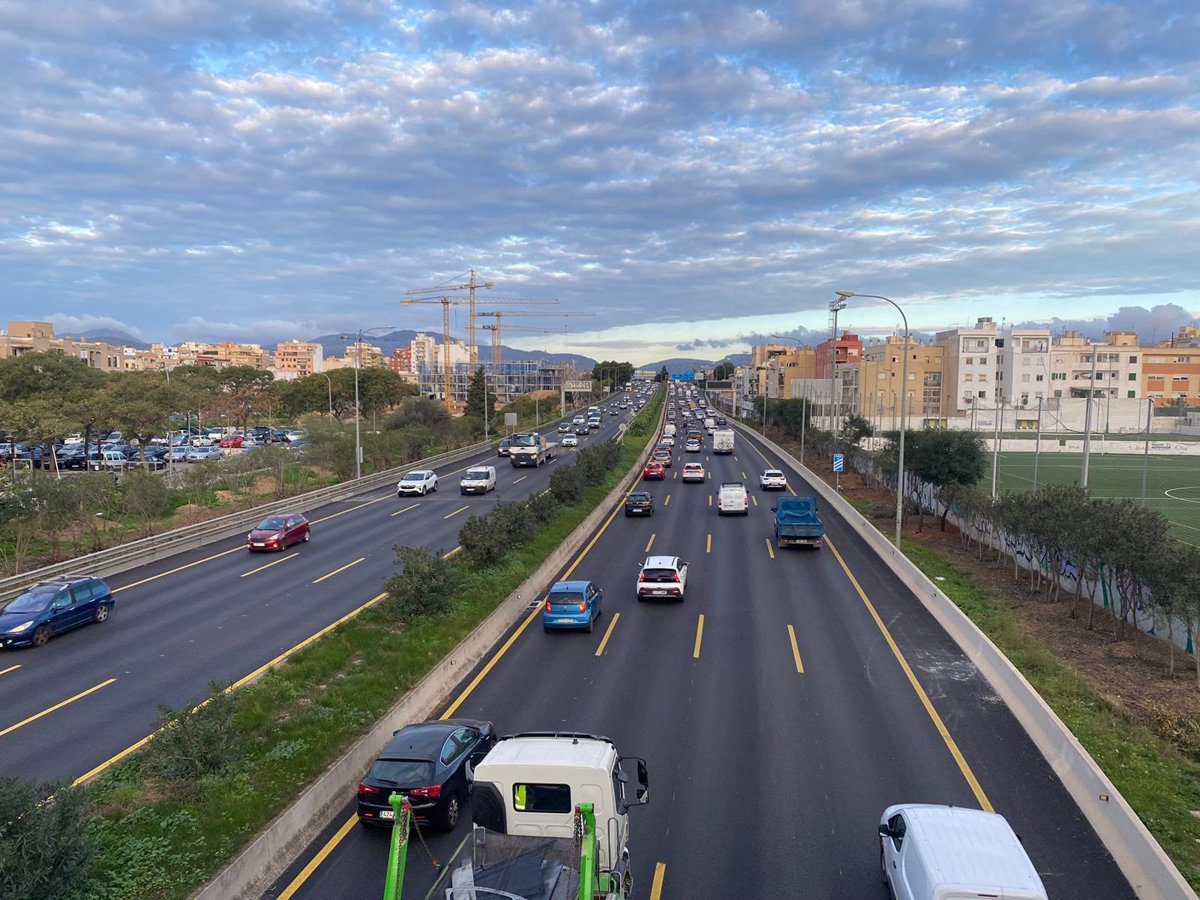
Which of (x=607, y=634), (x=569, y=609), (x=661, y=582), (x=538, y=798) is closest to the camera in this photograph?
(x=538, y=798)

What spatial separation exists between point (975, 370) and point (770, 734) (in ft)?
360

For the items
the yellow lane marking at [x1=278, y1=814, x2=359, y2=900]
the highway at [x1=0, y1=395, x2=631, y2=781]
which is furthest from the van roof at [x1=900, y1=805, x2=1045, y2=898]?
the highway at [x1=0, y1=395, x2=631, y2=781]

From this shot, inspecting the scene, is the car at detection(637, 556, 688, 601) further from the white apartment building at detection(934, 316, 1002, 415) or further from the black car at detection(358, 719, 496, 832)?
the white apartment building at detection(934, 316, 1002, 415)

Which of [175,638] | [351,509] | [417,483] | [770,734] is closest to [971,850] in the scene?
[770,734]

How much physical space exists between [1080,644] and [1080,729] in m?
7.15

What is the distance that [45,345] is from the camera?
388 feet

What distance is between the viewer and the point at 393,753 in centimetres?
1166

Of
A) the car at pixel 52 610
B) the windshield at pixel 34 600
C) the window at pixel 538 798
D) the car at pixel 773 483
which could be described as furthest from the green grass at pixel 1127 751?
the car at pixel 773 483

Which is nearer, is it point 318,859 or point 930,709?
point 318,859

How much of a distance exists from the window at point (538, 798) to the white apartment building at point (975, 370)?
113 meters

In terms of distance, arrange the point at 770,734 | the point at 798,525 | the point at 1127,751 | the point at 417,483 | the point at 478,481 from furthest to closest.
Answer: the point at 478,481
the point at 417,483
the point at 798,525
the point at 770,734
the point at 1127,751

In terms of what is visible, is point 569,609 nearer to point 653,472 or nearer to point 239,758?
point 239,758

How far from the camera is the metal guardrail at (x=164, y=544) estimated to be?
2478cm

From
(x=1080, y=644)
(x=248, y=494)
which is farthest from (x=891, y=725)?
(x=248, y=494)
